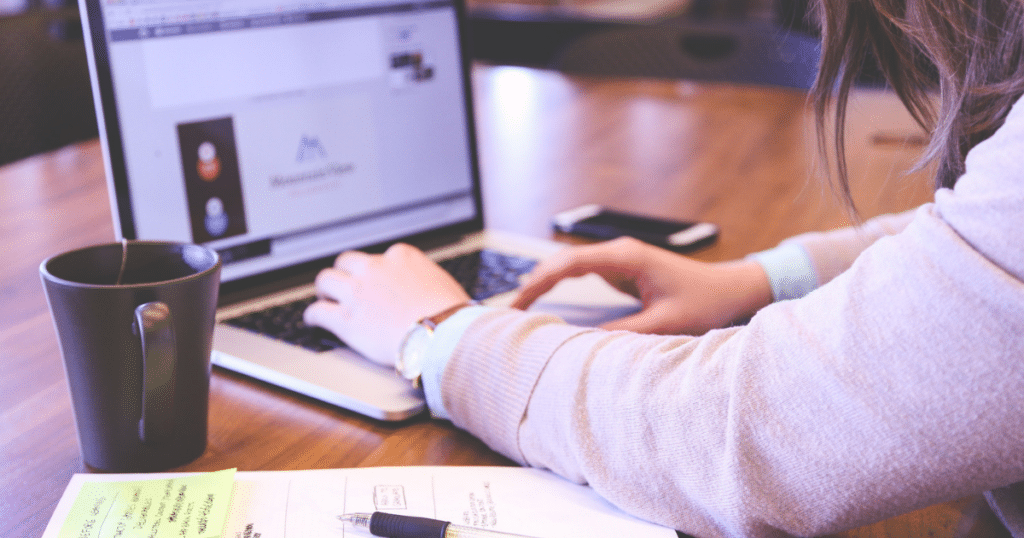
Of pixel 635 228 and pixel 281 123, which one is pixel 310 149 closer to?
pixel 281 123

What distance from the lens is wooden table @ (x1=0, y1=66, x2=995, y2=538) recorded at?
21.1 inches

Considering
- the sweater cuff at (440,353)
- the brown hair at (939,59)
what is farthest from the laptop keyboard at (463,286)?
the brown hair at (939,59)

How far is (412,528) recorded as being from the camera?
1.44ft

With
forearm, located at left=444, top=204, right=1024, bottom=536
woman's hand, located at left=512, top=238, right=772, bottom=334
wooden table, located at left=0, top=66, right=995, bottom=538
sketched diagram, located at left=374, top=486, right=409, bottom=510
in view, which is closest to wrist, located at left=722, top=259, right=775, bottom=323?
woman's hand, located at left=512, top=238, right=772, bottom=334


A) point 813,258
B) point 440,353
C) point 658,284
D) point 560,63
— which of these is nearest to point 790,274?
point 813,258

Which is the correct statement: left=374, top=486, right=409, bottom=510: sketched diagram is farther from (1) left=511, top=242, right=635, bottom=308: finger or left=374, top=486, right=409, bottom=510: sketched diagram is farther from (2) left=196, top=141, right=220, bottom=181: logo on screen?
(2) left=196, top=141, right=220, bottom=181: logo on screen

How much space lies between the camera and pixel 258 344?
2.20ft

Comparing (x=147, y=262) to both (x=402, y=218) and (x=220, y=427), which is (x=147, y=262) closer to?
(x=220, y=427)

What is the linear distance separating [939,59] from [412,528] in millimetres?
388

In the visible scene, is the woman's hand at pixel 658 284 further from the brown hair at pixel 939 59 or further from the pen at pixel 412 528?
the pen at pixel 412 528

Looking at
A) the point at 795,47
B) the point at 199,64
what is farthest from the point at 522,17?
the point at 199,64

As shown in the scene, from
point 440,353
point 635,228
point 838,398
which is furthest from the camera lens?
point 635,228

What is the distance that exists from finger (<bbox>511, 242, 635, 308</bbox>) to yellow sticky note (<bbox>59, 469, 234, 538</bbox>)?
0.30 meters

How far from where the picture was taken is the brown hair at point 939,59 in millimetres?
467
